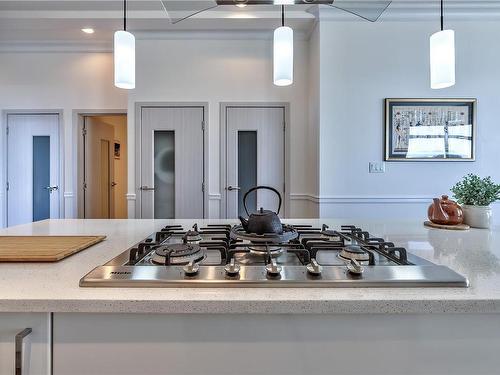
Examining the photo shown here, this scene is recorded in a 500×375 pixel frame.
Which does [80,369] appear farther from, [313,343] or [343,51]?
[343,51]

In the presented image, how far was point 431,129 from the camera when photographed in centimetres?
308

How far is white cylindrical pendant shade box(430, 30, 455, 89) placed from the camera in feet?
4.91

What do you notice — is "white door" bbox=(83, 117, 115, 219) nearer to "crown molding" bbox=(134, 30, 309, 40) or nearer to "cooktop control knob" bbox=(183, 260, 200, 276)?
"crown molding" bbox=(134, 30, 309, 40)

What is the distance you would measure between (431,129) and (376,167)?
65 cm

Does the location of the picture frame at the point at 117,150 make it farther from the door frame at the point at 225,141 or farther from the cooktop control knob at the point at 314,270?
the cooktop control knob at the point at 314,270

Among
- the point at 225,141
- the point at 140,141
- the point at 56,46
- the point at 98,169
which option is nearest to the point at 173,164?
the point at 140,141

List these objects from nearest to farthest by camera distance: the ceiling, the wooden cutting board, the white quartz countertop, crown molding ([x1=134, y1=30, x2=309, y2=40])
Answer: the white quartz countertop → the wooden cutting board → the ceiling → crown molding ([x1=134, y1=30, x2=309, y2=40])

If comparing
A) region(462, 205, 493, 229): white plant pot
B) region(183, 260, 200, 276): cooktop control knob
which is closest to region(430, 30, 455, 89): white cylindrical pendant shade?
region(462, 205, 493, 229): white plant pot

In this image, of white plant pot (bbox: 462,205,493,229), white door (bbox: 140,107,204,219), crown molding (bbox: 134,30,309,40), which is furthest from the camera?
white door (bbox: 140,107,204,219)

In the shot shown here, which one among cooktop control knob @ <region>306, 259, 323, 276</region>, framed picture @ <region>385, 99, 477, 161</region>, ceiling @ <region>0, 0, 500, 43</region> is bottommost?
cooktop control knob @ <region>306, 259, 323, 276</region>

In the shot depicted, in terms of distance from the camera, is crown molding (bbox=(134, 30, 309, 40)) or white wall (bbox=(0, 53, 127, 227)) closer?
crown molding (bbox=(134, 30, 309, 40))

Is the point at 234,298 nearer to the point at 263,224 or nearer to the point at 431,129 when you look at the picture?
the point at 263,224

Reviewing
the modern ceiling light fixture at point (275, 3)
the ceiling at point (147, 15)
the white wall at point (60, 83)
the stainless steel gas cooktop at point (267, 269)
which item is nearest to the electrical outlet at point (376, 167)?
the ceiling at point (147, 15)

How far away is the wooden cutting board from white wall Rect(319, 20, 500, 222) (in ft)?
8.13
